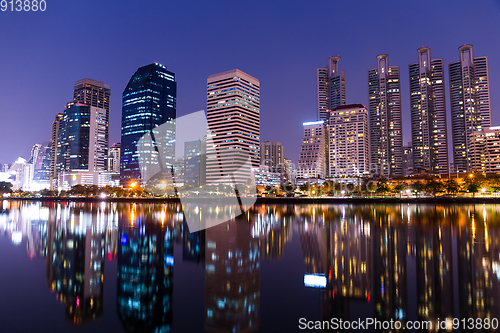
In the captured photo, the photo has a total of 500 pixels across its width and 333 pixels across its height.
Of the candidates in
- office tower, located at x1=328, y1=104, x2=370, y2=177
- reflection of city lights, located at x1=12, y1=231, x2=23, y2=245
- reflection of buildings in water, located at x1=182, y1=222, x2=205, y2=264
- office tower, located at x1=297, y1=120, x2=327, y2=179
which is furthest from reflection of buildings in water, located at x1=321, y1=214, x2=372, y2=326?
office tower, located at x1=297, y1=120, x2=327, y2=179

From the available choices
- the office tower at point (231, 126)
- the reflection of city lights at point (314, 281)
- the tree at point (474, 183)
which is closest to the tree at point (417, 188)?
the tree at point (474, 183)

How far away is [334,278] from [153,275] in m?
7.01

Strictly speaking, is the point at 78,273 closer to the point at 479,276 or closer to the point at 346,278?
the point at 346,278

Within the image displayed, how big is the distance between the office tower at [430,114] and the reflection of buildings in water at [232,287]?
18887 centimetres

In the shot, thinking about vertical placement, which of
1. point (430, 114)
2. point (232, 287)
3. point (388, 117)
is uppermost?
point (388, 117)

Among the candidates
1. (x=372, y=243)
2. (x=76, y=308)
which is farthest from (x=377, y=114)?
(x=76, y=308)

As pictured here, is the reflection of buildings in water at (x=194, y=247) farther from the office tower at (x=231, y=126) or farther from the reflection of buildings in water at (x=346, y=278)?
the office tower at (x=231, y=126)

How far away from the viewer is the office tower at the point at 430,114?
6993 inches

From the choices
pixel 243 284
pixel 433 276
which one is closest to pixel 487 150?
pixel 433 276

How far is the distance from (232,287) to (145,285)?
10.4ft

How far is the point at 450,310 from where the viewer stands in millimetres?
8320

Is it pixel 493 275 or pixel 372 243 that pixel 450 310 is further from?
pixel 372 243

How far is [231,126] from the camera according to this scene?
16962 cm

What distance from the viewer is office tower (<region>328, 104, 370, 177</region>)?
175m
